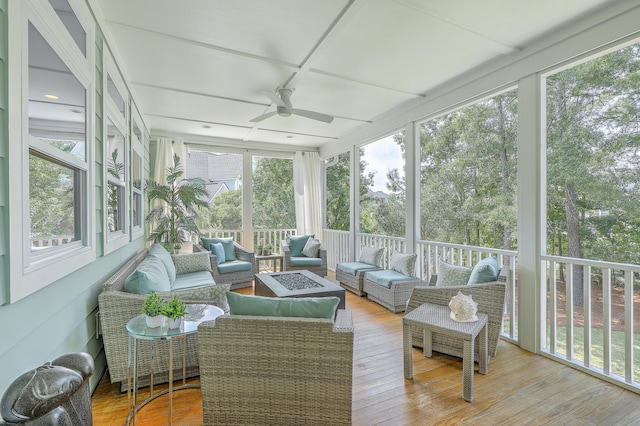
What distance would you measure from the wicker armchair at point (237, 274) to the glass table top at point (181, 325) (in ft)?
8.61

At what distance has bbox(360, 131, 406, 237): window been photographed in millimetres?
5812

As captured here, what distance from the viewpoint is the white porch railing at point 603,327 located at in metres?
2.21

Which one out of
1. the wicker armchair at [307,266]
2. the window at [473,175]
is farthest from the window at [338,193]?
the window at [473,175]

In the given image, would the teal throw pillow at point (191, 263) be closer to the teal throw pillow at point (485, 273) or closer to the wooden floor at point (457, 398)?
the wooden floor at point (457, 398)

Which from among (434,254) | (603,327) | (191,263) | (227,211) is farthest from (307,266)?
(603,327)

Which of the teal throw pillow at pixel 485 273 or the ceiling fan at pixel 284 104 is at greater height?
the ceiling fan at pixel 284 104

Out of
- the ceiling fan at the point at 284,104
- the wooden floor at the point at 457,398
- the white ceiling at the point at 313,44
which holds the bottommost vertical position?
the wooden floor at the point at 457,398

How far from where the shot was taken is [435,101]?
3822mm

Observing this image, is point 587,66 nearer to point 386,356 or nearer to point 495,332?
point 495,332

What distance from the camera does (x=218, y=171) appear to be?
6.51 m

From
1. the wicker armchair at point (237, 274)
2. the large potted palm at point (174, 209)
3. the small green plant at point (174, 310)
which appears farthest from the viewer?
the large potted palm at point (174, 209)

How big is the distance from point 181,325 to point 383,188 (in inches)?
195

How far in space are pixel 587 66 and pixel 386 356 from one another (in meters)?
3.93

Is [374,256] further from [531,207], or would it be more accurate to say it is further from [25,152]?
[25,152]
